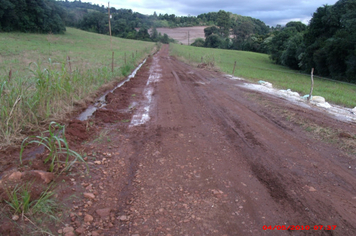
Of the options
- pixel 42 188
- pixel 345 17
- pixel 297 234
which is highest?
pixel 345 17

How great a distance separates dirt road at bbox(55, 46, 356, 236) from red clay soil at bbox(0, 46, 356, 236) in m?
0.01

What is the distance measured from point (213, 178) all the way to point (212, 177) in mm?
33

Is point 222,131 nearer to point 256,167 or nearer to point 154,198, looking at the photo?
point 256,167

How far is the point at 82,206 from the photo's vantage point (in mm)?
3057

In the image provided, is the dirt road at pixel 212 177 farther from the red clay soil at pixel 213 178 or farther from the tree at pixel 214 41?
the tree at pixel 214 41

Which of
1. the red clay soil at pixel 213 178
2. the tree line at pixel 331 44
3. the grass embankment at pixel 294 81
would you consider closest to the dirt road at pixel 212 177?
Result: the red clay soil at pixel 213 178

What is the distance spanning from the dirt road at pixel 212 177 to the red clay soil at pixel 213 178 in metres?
0.01

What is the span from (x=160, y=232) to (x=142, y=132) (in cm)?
334

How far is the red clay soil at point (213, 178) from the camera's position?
2908 mm

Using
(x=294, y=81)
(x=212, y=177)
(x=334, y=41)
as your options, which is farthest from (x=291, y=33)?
(x=212, y=177)

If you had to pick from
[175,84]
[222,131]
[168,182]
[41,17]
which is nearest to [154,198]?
[168,182]
